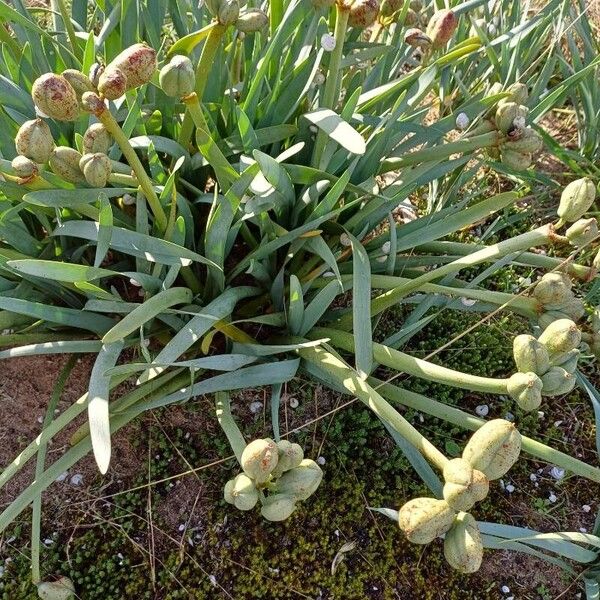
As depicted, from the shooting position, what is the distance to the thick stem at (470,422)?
102 cm

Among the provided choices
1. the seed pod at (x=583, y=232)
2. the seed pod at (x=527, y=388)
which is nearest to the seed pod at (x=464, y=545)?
the seed pod at (x=527, y=388)

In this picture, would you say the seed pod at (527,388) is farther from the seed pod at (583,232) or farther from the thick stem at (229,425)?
the thick stem at (229,425)

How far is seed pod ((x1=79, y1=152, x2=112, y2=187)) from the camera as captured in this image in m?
0.91

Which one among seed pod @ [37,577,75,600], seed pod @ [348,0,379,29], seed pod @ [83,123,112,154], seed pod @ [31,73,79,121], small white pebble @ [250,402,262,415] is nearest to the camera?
seed pod @ [31,73,79,121]

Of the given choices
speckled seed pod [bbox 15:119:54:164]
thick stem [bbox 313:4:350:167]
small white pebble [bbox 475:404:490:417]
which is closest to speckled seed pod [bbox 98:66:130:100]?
speckled seed pod [bbox 15:119:54:164]

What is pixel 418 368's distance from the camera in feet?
3.69

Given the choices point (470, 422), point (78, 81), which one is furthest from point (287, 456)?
point (78, 81)

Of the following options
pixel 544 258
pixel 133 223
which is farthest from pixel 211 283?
pixel 544 258

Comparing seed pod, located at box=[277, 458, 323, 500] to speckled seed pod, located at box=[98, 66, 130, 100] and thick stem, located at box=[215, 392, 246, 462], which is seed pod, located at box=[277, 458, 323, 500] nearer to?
thick stem, located at box=[215, 392, 246, 462]

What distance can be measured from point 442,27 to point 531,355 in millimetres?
594

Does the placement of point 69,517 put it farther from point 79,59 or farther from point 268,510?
point 79,59

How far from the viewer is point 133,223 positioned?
4.27 feet

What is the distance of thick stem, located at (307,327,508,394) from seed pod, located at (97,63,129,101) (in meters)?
0.62

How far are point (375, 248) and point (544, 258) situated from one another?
1.14 ft
